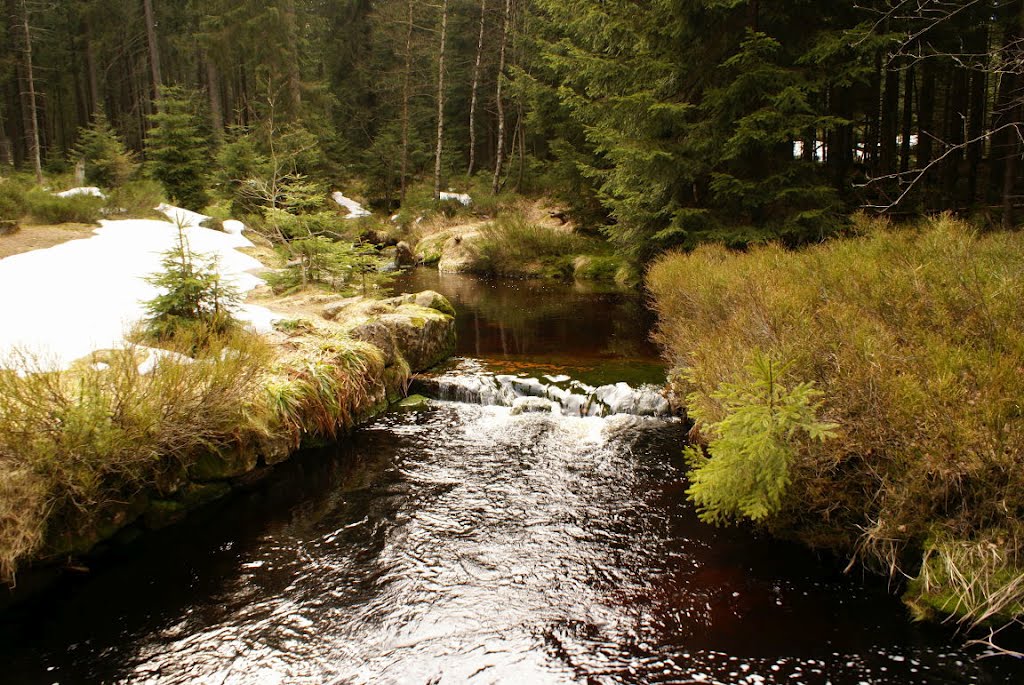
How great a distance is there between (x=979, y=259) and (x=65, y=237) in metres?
16.5

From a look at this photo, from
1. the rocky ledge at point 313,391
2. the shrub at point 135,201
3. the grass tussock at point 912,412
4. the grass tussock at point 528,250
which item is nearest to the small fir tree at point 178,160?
the shrub at point 135,201

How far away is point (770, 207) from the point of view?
13344mm

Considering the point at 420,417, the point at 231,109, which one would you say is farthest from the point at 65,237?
the point at 231,109

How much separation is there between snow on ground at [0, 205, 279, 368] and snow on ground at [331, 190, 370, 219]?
1595cm

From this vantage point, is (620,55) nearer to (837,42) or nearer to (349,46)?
(837,42)

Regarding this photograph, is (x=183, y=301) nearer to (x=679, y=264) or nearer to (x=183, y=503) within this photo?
(x=183, y=503)

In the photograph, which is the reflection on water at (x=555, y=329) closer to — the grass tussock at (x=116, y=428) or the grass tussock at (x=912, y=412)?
A: the grass tussock at (x=912, y=412)

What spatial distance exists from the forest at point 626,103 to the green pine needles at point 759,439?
2576mm

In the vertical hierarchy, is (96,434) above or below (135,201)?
below

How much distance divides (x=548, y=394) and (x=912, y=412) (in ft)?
16.8

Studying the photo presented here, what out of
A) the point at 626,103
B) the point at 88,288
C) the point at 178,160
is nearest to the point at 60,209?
the point at 178,160

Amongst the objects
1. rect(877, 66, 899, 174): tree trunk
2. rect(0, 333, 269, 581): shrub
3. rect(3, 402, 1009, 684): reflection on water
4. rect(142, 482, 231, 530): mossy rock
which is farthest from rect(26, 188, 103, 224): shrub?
rect(877, 66, 899, 174): tree trunk

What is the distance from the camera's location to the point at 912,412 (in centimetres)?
380

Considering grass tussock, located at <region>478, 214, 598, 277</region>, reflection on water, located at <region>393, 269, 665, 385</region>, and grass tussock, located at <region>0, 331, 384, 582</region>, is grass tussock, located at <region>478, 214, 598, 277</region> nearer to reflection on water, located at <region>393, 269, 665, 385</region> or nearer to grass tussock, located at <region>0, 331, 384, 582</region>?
reflection on water, located at <region>393, 269, 665, 385</region>
